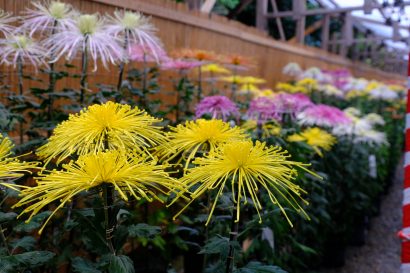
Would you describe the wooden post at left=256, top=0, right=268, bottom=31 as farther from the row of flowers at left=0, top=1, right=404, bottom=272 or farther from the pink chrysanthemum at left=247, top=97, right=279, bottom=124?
the pink chrysanthemum at left=247, top=97, right=279, bottom=124

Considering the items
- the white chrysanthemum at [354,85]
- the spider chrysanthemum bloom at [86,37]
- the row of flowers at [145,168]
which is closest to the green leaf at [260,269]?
the row of flowers at [145,168]

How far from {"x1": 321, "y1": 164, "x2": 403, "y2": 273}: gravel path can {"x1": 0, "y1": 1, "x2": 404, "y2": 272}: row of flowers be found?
0.32m

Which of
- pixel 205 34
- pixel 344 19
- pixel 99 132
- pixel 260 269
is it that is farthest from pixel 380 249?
pixel 344 19

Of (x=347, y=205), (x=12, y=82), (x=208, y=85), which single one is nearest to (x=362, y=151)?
(x=347, y=205)

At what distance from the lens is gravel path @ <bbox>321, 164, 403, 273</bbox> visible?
4.34 m

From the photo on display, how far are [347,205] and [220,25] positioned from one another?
2.83m

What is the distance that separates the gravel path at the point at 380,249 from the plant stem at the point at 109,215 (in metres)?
3.47

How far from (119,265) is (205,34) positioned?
14.8 ft

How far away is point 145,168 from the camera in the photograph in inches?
40.3

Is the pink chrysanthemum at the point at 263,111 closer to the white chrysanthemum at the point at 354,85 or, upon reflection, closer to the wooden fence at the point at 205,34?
the wooden fence at the point at 205,34

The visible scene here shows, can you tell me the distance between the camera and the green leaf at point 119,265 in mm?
1082

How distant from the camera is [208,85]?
511 centimetres

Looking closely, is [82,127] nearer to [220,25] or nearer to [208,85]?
[208,85]

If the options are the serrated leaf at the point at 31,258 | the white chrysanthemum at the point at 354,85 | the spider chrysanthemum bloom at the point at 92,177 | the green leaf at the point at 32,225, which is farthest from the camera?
the white chrysanthemum at the point at 354,85
